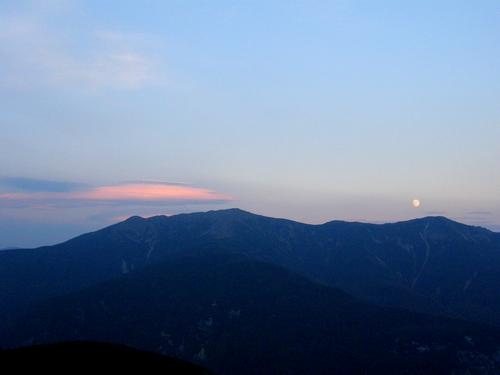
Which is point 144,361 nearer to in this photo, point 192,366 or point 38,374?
point 192,366

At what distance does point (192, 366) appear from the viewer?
12369cm

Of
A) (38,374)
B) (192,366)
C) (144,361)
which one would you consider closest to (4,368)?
(38,374)

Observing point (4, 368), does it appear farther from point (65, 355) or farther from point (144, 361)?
point (144, 361)

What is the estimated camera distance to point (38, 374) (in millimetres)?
105188

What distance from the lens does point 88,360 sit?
118 meters

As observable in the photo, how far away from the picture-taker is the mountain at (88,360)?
111 m

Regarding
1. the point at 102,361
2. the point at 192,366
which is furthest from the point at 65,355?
the point at 192,366

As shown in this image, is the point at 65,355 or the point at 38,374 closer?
the point at 38,374

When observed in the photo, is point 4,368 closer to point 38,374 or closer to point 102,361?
point 38,374

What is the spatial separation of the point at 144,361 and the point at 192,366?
1109 cm

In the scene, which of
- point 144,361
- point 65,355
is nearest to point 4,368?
point 65,355

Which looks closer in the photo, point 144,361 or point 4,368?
point 4,368

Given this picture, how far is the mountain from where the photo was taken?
110875mm

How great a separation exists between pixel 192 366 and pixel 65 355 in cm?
2862
